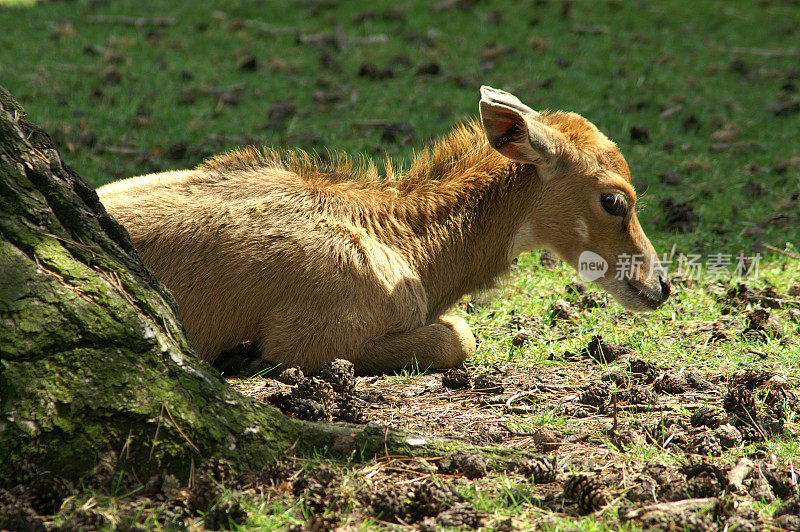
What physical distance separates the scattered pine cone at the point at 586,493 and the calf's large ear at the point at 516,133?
110 inches

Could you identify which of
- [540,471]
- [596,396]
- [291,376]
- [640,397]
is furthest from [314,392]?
[640,397]

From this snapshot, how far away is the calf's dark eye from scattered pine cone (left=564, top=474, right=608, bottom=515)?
281 cm

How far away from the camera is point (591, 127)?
6016 mm

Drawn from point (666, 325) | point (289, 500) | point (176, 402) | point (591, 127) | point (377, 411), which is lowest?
point (666, 325)

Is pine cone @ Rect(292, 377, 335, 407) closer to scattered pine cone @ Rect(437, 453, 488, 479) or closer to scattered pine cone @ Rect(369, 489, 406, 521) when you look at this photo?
scattered pine cone @ Rect(437, 453, 488, 479)

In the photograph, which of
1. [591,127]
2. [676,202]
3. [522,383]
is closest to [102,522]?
[522,383]

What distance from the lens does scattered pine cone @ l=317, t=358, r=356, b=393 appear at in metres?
4.70

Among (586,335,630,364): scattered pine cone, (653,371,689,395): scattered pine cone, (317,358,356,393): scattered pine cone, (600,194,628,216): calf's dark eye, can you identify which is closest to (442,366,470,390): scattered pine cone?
(317,358,356,393): scattered pine cone

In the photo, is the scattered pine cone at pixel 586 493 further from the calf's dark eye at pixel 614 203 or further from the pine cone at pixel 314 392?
the calf's dark eye at pixel 614 203

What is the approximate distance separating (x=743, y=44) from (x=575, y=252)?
9.45 metres

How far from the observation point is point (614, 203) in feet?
18.9

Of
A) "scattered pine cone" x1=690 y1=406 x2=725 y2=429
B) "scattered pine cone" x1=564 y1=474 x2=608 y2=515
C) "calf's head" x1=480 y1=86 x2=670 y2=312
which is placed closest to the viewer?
"scattered pine cone" x1=564 y1=474 x2=608 y2=515

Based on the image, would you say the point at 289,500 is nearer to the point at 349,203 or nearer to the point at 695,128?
the point at 349,203

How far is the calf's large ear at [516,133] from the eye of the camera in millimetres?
5461
